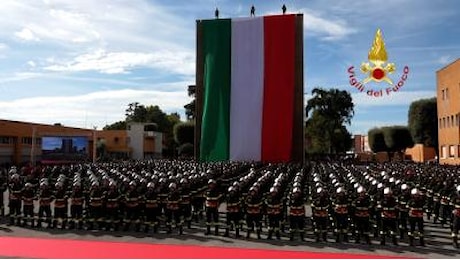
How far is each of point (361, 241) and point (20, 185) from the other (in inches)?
455

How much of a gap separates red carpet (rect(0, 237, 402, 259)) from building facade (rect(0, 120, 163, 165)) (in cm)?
3324

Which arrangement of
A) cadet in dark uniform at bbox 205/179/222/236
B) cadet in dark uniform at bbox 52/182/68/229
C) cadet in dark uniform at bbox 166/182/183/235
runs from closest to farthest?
1. cadet in dark uniform at bbox 205/179/222/236
2. cadet in dark uniform at bbox 166/182/183/235
3. cadet in dark uniform at bbox 52/182/68/229

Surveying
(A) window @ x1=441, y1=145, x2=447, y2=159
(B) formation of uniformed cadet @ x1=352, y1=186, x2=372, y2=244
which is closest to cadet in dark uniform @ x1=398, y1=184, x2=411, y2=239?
(B) formation of uniformed cadet @ x1=352, y1=186, x2=372, y2=244

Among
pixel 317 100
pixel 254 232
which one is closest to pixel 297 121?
pixel 317 100

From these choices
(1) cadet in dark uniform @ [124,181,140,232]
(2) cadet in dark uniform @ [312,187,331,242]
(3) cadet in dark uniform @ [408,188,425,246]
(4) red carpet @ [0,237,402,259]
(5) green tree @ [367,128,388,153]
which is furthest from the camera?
(5) green tree @ [367,128,388,153]

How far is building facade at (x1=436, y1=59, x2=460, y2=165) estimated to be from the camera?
4681 cm

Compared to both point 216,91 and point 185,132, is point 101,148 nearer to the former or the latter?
point 185,132

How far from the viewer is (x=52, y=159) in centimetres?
4559

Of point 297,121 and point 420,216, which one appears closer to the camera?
point 420,216

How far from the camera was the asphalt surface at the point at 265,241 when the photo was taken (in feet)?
42.5

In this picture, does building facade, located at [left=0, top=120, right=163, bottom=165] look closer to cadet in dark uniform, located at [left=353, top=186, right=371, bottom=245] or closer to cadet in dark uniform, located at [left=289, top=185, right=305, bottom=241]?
cadet in dark uniform, located at [left=289, top=185, right=305, bottom=241]

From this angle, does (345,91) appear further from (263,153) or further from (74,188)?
(74,188)

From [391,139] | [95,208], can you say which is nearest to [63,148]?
[95,208]

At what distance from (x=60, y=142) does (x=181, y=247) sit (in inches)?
1433
